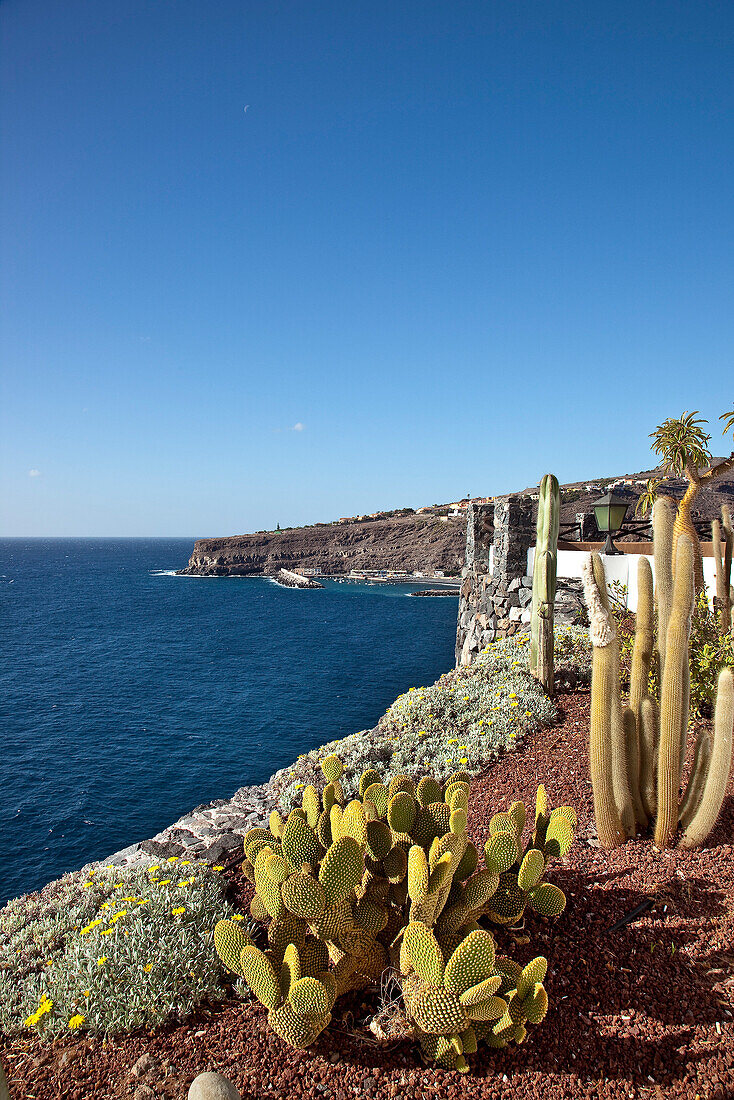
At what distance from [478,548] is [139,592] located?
6112cm

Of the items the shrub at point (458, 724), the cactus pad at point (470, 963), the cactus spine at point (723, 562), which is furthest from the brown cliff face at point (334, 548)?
the cactus pad at point (470, 963)

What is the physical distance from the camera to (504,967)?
256 cm

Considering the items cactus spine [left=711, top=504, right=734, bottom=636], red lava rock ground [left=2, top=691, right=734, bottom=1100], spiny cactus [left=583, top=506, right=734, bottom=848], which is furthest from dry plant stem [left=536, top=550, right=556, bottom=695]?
red lava rock ground [left=2, top=691, right=734, bottom=1100]

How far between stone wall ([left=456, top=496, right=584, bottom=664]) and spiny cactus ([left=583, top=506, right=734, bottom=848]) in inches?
244

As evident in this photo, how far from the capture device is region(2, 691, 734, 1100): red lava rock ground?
7.86ft

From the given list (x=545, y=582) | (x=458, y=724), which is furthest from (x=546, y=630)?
(x=458, y=724)

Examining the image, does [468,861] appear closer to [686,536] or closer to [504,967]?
[504,967]

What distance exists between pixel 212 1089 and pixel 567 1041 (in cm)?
152

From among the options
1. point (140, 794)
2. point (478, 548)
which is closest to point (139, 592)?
point (140, 794)

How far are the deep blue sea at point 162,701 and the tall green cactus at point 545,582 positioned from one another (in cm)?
1035

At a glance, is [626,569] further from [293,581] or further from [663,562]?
[293,581]

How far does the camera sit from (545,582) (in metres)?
6.86

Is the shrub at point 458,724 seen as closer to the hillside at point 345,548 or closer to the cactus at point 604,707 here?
the cactus at point 604,707

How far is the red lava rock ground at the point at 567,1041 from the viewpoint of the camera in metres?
2.39
